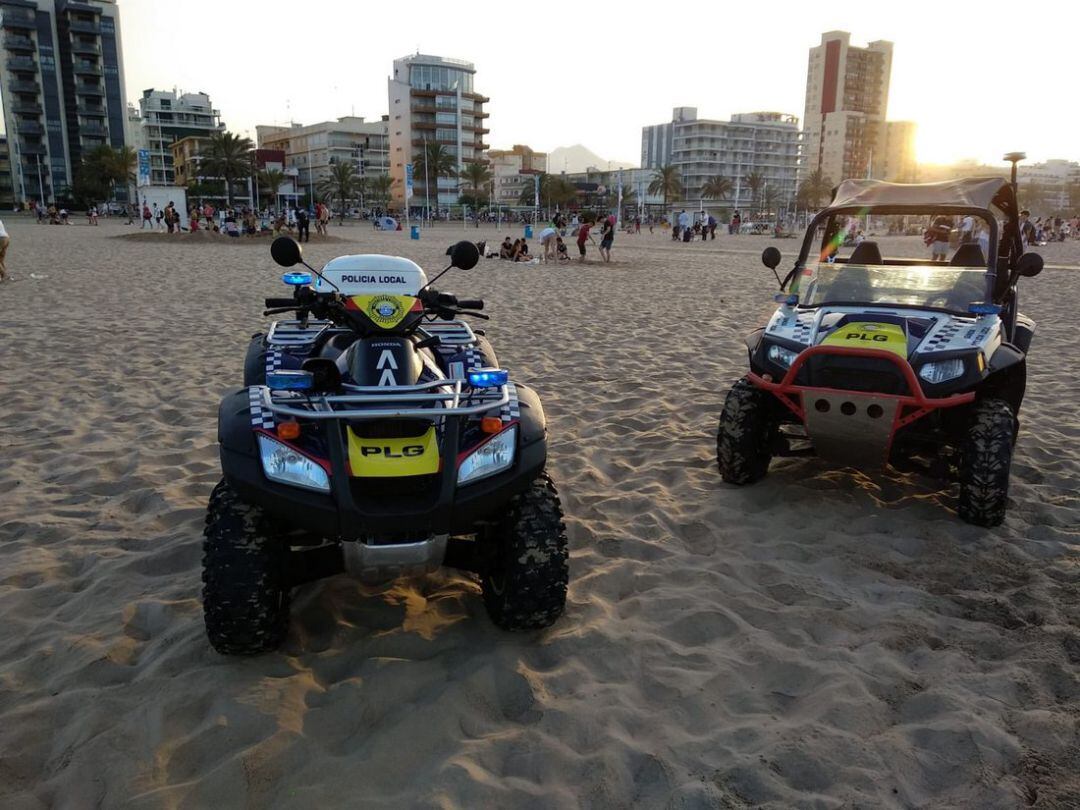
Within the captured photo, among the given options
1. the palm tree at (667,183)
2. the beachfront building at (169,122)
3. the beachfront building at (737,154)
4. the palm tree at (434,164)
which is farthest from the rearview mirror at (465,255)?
the beachfront building at (737,154)

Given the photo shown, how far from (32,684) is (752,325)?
32.3 feet

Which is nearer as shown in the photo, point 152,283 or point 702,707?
point 702,707

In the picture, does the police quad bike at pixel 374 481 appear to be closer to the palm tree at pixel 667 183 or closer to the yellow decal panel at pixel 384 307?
the yellow decal panel at pixel 384 307

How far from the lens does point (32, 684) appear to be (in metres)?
2.86

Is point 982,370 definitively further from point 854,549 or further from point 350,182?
point 350,182

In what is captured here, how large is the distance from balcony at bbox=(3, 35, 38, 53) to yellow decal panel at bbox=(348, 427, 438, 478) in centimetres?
10682

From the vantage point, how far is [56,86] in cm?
8681

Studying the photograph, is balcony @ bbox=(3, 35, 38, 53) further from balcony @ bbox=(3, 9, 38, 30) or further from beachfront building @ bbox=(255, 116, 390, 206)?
beachfront building @ bbox=(255, 116, 390, 206)

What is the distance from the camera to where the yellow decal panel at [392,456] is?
2.74m

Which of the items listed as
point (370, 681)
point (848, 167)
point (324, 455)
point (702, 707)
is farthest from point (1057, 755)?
point (848, 167)

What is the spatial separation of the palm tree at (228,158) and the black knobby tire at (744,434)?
76.1m

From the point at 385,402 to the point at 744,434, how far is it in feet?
8.70

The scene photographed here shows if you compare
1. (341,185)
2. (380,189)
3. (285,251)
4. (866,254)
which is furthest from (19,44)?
(285,251)

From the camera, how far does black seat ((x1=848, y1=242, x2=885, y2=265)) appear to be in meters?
5.54
